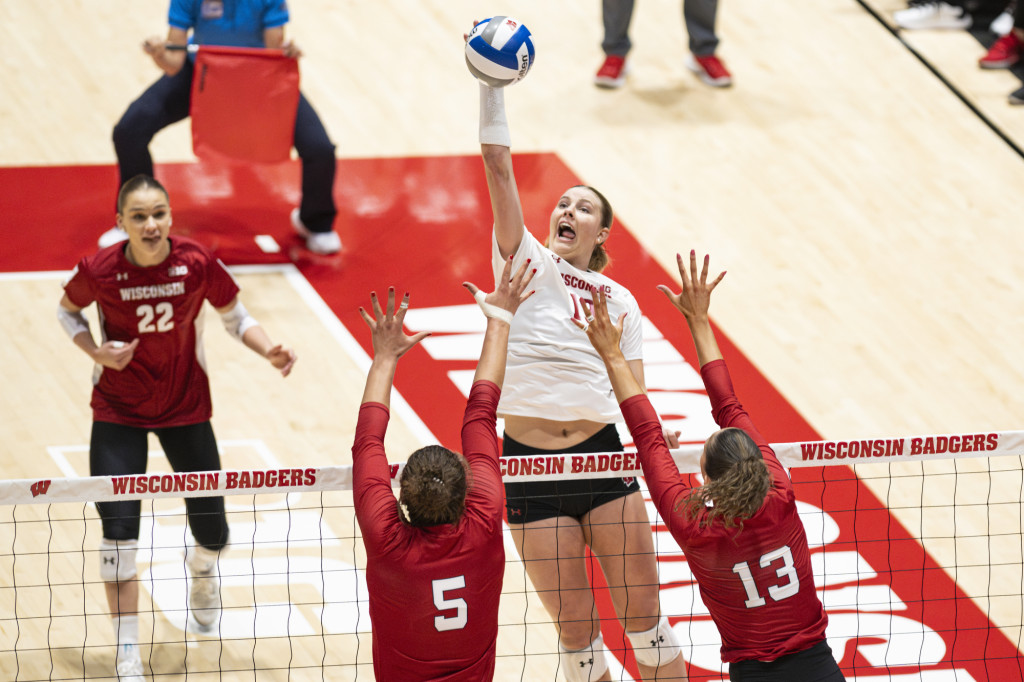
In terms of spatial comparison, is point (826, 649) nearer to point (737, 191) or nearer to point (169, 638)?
point (169, 638)

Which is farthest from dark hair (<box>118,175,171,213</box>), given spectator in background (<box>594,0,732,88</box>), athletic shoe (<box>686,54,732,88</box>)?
athletic shoe (<box>686,54,732,88</box>)

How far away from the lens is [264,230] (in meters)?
8.96

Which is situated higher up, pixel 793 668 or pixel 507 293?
pixel 507 293

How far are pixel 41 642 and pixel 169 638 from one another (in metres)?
0.55

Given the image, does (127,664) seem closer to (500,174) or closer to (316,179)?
(500,174)

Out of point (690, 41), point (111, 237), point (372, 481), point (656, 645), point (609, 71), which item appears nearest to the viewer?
point (372, 481)

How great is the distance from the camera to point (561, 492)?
17.0ft

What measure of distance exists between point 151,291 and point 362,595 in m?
1.81

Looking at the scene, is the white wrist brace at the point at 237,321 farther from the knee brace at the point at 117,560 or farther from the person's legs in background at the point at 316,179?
the person's legs in background at the point at 316,179

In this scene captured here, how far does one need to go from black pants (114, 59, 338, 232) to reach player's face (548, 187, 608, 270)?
11.6 ft

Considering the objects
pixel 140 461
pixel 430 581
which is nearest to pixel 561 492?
pixel 430 581

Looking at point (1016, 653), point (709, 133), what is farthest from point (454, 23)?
point (1016, 653)

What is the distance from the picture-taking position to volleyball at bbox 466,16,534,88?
5156 mm

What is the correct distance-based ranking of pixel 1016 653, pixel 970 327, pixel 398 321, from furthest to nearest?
pixel 970 327
pixel 1016 653
pixel 398 321
